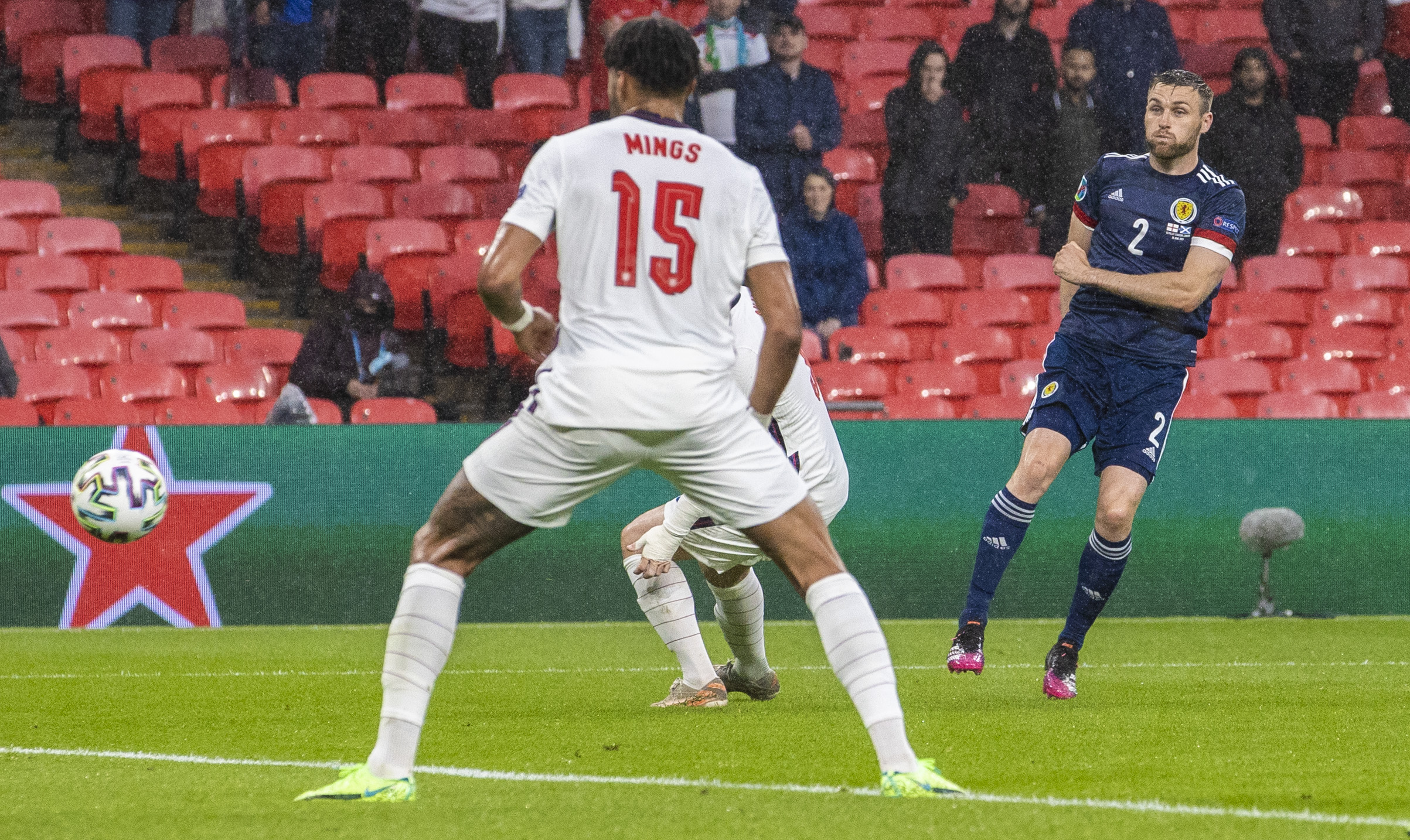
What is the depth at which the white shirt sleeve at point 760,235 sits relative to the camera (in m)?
3.94

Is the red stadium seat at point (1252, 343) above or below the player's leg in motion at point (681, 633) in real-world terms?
below

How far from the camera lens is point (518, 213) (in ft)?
12.5

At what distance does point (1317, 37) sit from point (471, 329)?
327 inches

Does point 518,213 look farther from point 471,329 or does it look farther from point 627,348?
point 471,329

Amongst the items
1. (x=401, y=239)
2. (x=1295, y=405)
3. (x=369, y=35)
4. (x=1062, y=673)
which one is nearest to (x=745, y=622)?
(x=1062, y=673)

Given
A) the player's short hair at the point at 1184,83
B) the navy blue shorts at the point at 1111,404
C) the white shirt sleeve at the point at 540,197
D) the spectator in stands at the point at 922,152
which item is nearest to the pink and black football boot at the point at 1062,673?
the navy blue shorts at the point at 1111,404

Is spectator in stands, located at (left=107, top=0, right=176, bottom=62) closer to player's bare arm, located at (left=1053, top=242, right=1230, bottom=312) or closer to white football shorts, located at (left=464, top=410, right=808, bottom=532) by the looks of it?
player's bare arm, located at (left=1053, top=242, right=1230, bottom=312)

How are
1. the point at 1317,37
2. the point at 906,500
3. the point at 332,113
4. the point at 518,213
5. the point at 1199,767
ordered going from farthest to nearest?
1. the point at 1317,37
2. the point at 332,113
3. the point at 906,500
4. the point at 1199,767
5. the point at 518,213

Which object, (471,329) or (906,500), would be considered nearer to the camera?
(906,500)

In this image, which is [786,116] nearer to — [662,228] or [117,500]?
[117,500]

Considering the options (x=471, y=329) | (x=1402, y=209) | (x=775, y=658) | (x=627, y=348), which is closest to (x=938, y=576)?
(x=775, y=658)

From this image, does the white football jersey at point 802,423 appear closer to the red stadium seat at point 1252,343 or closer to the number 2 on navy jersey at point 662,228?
the number 2 on navy jersey at point 662,228

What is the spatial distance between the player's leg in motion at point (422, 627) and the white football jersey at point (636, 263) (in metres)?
0.29

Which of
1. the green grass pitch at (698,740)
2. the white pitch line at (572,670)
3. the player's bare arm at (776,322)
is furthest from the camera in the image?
the white pitch line at (572,670)
